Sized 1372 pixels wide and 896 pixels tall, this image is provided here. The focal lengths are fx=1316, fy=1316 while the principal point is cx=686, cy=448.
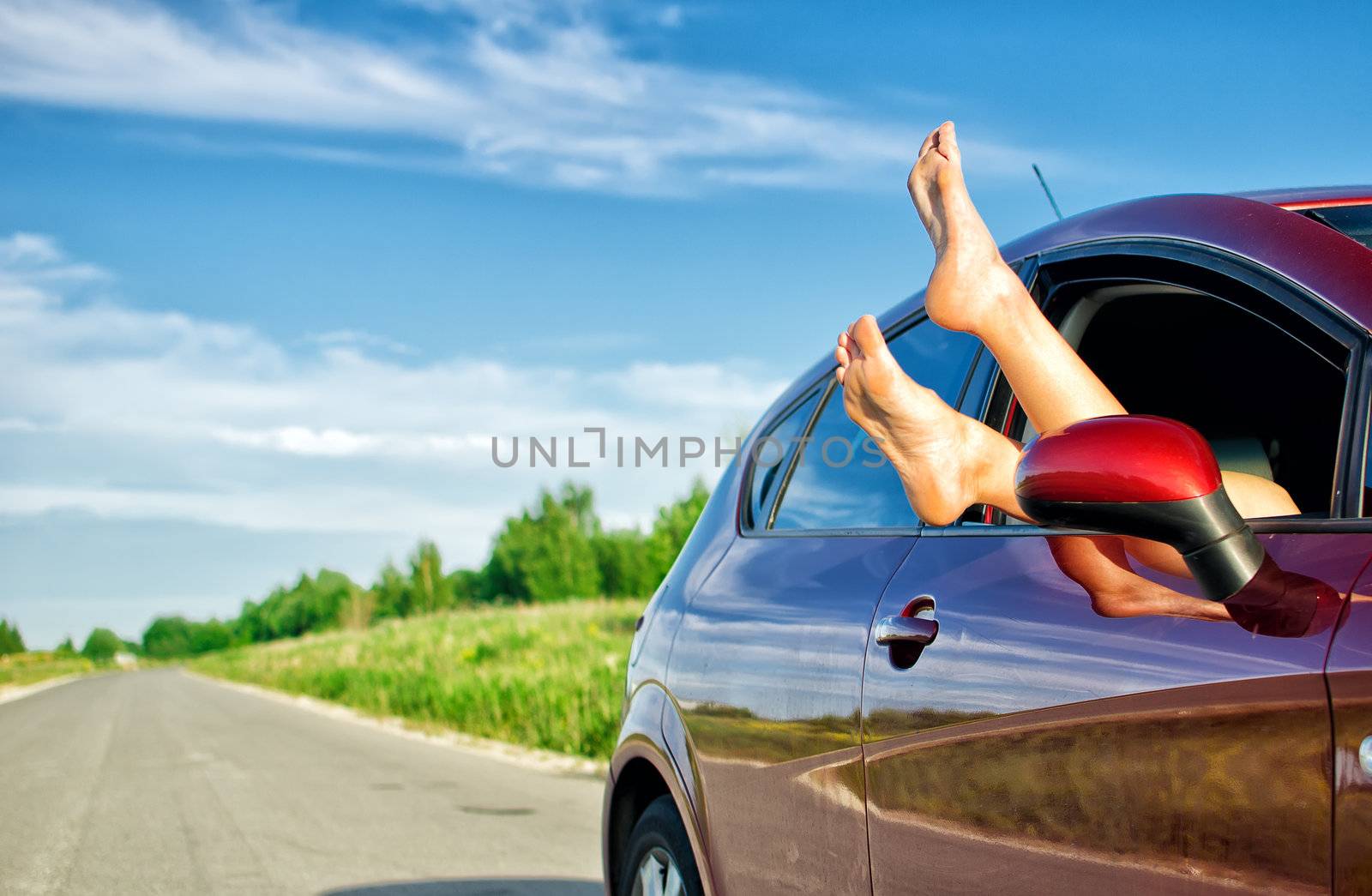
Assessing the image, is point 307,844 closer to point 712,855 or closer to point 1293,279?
point 712,855

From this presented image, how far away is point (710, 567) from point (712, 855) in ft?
2.54

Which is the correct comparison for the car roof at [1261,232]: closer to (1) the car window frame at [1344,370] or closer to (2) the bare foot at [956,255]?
(1) the car window frame at [1344,370]

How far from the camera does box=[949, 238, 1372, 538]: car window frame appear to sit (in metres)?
1.60

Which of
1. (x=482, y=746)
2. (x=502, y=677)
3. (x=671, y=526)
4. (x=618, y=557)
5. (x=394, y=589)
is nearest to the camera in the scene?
(x=482, y=746)

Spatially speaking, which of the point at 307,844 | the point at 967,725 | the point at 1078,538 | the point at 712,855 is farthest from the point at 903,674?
the point at 307,844

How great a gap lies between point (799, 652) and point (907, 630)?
434 millimetres

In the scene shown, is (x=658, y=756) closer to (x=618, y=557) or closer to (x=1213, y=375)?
(x=1213, y=375)

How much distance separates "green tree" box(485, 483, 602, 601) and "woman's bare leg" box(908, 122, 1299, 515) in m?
90.7

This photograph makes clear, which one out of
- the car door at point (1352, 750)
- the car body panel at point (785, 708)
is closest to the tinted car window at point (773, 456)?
the car body panel at point (785, 708)

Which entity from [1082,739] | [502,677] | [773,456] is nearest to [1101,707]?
[1082,739]

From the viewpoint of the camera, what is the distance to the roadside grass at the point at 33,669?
60.4 meters

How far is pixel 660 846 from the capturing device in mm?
3207

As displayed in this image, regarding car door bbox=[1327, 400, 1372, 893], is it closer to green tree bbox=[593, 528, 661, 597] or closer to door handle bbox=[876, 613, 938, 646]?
door handle bbox=[876, 613, 938, 646]

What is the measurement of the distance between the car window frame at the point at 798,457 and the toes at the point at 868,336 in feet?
1.06
